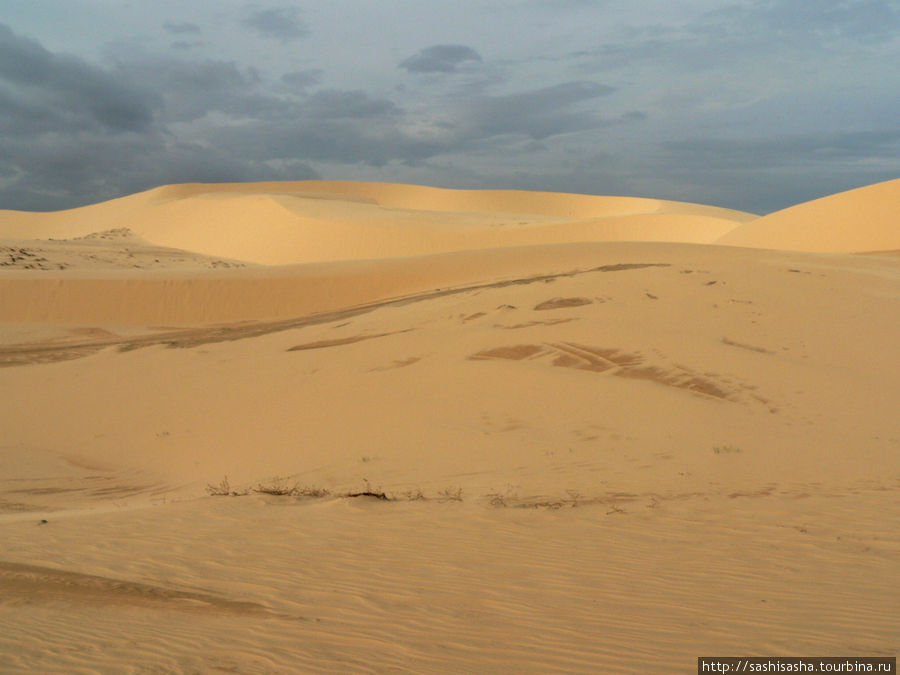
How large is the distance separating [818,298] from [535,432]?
8625 millimetres

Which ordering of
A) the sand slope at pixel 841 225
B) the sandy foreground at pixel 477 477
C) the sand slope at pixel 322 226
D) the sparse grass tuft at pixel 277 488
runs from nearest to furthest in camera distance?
the sandy foreground at pixel 477 477 → the sparse grass tuft at pixel 277 488 → the sand slope at pixel 841 225 → the sand slope at pixel 322 226

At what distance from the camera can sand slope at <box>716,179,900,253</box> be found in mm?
30859

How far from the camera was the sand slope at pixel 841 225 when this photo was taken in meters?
30.9

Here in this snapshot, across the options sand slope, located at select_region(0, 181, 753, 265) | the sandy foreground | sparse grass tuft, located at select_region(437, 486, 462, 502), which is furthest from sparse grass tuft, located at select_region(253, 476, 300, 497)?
sand slope, located at select_region(0, 181, 753, 265)

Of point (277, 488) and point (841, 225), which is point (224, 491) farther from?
point (841, 225)

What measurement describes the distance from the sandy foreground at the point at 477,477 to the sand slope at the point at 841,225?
10.9 metres

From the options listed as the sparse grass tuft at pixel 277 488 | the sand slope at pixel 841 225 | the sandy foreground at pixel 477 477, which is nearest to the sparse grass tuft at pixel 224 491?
the sandy foreground at pixel 477 477

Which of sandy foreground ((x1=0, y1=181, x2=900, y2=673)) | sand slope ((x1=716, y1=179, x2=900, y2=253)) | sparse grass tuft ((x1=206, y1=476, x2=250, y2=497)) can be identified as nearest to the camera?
sandy foreground ((x1=0, y1=181, x2=900, y2=673))

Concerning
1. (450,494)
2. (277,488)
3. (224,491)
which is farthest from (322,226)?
(450,494)

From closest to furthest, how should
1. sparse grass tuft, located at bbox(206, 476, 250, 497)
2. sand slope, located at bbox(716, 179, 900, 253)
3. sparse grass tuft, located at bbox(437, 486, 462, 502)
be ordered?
1. sparse grass tuft, located at bbox(437, 486, 462, 502)
2. sparse grass tuft, located at bbox(206, 476, 250, 497)
3. sand slope, located at bbox(716, 179, 900, 253)

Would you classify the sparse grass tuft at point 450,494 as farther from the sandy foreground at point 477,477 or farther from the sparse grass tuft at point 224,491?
the sparse grass tuft at point 224,491

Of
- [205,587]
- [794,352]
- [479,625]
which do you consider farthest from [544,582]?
[794,352]

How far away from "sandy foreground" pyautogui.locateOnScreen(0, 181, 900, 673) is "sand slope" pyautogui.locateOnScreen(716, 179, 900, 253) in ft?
35.7

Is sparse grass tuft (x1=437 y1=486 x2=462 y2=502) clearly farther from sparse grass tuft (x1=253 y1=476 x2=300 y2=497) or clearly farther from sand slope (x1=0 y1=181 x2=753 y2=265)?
sand slope (x1=0 y1=181 x2=753 y2=265)
